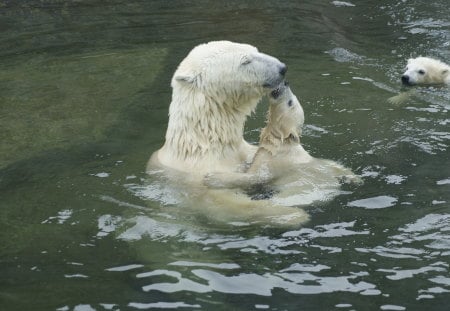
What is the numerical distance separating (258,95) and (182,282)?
174cm

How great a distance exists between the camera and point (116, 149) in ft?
21.0

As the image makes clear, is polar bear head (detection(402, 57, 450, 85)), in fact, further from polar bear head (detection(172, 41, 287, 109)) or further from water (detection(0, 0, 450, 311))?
polar bear head (detection(172, 41, 287, 109))

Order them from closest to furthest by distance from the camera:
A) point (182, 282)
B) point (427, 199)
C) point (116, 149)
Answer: point (182, 282), point (427, 199), point (116, 149)

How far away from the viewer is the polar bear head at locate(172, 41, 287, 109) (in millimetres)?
5148

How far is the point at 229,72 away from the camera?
5.16 m

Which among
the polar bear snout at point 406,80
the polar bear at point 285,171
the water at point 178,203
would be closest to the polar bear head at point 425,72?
the polar bear snout at point 406,80

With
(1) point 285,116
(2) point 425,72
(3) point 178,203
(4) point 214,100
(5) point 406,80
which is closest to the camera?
(3) point 178,203

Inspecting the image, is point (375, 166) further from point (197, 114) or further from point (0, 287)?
point (0, 287)

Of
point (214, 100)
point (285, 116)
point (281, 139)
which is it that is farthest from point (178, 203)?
point (285, 116)

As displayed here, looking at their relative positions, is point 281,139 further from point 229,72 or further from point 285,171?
point 229,72

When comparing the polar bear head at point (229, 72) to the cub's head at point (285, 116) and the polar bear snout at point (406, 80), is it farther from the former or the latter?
the polar bear snout at point (406, 80)

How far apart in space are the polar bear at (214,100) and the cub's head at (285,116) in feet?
0.52

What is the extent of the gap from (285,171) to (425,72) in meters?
3.60

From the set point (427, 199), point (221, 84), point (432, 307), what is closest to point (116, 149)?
point (221, 84)
